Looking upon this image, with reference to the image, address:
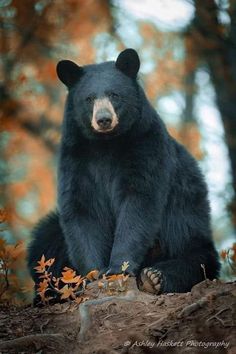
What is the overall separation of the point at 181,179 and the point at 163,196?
1.37 ft

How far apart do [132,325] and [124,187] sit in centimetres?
198

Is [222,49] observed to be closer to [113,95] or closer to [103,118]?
[113,95]

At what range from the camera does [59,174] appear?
709 cm

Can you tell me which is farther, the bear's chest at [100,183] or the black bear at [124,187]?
the bear's chest at [100,183]

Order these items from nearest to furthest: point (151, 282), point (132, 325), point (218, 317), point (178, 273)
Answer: point (218, 317)
point (132, 325)
point (151, 282)
point (178, 273)

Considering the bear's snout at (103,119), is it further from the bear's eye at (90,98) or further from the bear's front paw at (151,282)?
the bear's front paw at (151,282)

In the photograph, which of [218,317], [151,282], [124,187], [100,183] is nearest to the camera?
[218,317]

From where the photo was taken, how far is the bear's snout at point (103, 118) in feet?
22.4

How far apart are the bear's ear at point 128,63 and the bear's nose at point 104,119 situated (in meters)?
0.66

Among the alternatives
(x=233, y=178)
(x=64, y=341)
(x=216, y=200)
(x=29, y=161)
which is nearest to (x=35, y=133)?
(x=29, y=161)

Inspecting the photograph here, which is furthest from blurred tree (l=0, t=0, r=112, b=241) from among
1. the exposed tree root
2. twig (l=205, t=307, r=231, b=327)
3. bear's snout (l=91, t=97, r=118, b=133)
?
twig (l=205, t=307, r=231, b=327)

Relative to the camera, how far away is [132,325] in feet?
16.7

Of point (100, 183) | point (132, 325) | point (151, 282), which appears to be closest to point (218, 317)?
point (132, 325)

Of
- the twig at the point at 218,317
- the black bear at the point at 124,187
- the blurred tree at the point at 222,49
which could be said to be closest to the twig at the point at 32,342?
the twig at the point at 218,317
